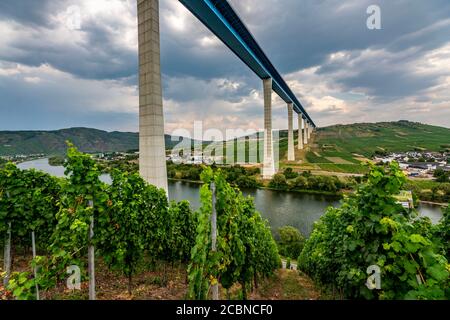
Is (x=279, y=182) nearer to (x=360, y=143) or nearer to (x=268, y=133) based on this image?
(x=268, y=133)

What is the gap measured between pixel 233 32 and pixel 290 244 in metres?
25.7

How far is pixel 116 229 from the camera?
533 centimetres

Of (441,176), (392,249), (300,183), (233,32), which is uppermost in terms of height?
(233,32)

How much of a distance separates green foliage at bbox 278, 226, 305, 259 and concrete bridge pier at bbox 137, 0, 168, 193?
12634 mm

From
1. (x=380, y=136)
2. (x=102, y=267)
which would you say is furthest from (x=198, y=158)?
(x=380, y=136)

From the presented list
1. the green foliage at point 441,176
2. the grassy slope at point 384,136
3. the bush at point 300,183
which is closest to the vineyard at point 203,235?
the bush at point 300,183

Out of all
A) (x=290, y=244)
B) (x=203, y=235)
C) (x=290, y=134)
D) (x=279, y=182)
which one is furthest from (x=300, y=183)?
(x=203, y=235)

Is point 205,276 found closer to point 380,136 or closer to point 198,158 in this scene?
point 198,158

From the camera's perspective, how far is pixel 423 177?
41969mm

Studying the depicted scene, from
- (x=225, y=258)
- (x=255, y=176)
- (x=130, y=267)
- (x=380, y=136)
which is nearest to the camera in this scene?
(x=225, y=258)

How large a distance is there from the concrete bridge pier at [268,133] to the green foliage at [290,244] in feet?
85.0

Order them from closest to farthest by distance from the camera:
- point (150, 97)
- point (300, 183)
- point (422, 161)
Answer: point (150, 97) → point (300, 183) → point (422, 161)

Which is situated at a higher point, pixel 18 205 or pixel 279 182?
pixel 18 205
